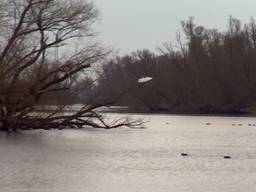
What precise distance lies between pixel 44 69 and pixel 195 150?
12855 mm

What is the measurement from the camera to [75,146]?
25.8 metres

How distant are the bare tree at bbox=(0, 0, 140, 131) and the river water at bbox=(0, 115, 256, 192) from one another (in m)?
1.83

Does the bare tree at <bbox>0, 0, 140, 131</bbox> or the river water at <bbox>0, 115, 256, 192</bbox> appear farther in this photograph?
the bare tree at <bbox>0, 0, 140, 131</bbox>

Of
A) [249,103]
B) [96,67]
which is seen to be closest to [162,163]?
[96,67]

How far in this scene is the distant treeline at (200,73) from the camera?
76188 millimetres

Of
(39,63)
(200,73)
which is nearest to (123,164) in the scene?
(39,63)

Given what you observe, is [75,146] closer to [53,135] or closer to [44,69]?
[53,135]

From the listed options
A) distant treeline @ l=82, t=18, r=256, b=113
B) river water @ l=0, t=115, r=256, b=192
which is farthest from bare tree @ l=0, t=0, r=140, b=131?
distant treeline @ l=82, t=18, r=256, b=113

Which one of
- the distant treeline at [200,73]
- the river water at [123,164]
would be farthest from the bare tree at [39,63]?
the distant treeline at [200,73]

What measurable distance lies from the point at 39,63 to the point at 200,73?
47.2 meters

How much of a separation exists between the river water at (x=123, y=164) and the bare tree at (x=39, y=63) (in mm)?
1826

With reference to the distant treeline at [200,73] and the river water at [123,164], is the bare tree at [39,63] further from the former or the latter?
the distant treeline at [200,73]

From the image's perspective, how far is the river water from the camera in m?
14.7

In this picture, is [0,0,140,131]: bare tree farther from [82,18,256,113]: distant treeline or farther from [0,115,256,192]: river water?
[82,18,256,113]: distant treeline
